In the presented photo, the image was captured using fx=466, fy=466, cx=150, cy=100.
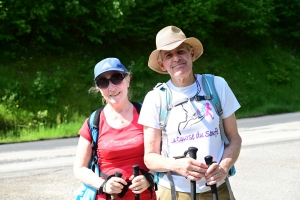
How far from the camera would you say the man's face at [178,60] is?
2.94m

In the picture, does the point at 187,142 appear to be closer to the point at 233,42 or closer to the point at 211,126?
the point at 211,126

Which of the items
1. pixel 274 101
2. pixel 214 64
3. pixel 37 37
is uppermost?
pixel 37 37

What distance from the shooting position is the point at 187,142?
2.84 m

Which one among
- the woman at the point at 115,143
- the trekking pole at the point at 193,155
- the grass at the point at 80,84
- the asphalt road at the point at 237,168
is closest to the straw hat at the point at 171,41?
the woman at the point at 115,143

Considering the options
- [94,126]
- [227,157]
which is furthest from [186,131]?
[94,126]

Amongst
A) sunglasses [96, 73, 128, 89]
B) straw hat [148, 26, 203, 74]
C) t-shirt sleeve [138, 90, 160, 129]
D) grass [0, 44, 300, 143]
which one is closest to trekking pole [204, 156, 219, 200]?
t-shirt sleeve [138, 90, 160, 129]

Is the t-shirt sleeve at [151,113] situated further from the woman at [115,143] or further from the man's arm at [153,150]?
the woman at [115,143]

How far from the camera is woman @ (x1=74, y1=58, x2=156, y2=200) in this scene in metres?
3.03

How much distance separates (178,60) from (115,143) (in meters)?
0.69

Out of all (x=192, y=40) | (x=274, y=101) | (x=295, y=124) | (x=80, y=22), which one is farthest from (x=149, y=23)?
(x=192, y=40)

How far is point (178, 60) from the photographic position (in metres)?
2.96

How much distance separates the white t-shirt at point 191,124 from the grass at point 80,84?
9694mm

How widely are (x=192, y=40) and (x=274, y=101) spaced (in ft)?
60.4

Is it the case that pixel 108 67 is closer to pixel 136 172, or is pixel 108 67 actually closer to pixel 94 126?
pixel 94 126
